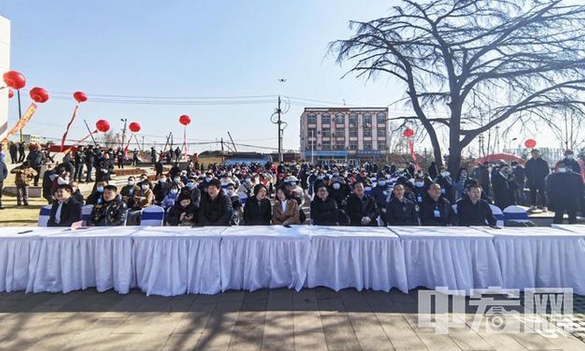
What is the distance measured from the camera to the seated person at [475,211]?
5.46 metres

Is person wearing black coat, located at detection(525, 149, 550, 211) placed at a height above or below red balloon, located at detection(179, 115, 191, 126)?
below

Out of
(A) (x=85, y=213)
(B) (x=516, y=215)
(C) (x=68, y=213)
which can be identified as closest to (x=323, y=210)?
(B) (x=516, y=215)

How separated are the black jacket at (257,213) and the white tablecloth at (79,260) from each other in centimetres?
224

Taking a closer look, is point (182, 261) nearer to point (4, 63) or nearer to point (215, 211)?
point (215, 211)

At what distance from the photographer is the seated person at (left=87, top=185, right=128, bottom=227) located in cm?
550

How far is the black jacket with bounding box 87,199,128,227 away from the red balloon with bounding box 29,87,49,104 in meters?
10.9

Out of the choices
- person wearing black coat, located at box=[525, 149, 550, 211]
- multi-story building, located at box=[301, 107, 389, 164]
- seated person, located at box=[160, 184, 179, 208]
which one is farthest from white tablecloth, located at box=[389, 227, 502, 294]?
multi-story building, located at box=[301, 107, 389, 164]

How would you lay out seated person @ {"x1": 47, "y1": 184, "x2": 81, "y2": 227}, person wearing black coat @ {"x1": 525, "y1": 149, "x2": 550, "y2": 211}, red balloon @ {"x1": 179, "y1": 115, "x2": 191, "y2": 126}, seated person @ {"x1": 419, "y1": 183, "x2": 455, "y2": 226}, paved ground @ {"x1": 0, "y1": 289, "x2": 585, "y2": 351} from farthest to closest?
red balloon @ {"x1": 179, "y1": 115, "x2": 191, "y2": 126} < person wearing black coat @ {"x1": 525, "y1": 149, "x2": 550, "y2": 211} < seated person @ {"x1": 419, "y1": 183, "x2": 455, "y2": 226} < seated person @ {"x1": 47, "y1": 184, "x2": 81, "y2": 227} < paved ground @ {"x1": 0, "y1": 289, "x2": 585, "y2": 351}

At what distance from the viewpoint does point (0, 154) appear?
931 cm

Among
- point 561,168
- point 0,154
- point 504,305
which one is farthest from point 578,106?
point 0,154

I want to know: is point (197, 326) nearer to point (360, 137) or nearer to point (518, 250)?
point (518, 250)

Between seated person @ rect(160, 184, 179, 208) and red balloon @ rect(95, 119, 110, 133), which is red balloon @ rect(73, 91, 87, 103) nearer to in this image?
red balloon @ rect(95, 119, 110, 133)

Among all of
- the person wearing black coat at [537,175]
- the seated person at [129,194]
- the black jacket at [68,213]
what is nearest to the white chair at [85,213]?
the black jacket at [68,213]

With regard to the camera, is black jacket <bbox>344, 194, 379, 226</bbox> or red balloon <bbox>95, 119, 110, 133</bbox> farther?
red balloon <bbox>95, 119, 110, 133</bbox>
